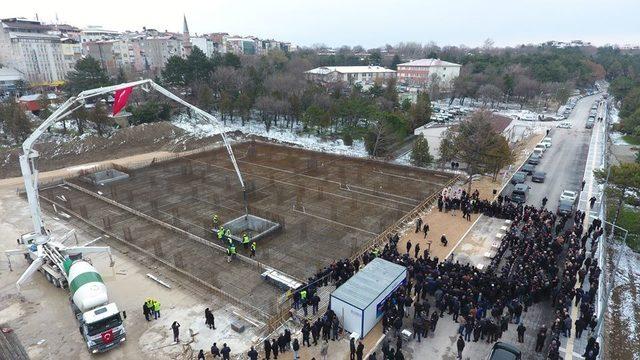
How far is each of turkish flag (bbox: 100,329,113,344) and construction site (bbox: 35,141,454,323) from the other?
4.01 meters

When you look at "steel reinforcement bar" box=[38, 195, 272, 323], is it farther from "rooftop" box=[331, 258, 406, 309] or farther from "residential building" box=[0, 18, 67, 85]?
"residential building" box=[0, 18, 67, 85]

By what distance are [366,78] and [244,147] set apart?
45989mm

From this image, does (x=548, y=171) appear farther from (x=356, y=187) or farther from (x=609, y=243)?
(x=356, y=187)

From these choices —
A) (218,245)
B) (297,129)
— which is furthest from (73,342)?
(297,129)

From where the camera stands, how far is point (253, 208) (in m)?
23.3

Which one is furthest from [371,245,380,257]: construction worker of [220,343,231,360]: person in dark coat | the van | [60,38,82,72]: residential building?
[60,38,82,72]: residential building

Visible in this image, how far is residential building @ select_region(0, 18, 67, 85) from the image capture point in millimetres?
64312

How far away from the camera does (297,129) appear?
46.7 m

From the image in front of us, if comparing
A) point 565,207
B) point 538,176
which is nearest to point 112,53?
point 538,176

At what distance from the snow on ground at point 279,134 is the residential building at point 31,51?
1447 inches

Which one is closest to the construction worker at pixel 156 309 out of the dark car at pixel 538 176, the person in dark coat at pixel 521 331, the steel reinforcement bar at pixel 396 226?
the steel reinforcement bar at pixel 396 226

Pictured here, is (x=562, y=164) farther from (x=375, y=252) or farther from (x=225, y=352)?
(x=225, y=352)

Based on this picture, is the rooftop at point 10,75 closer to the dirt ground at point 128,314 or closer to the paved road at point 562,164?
the dirt ground at point 128,314

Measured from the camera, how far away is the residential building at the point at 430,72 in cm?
7546
